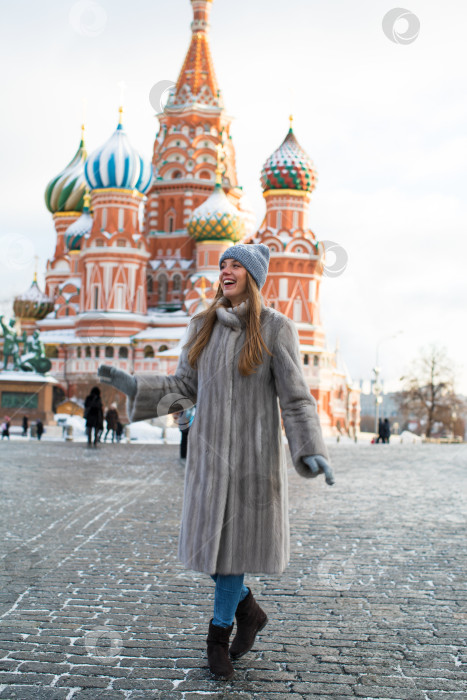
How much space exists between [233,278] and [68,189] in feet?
167

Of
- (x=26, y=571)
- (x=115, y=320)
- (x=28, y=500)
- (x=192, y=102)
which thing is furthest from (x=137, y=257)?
(x=26, y=571)

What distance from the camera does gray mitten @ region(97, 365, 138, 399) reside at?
3.66 metres

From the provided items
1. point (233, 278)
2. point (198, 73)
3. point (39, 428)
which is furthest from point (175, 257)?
point (233, 278)

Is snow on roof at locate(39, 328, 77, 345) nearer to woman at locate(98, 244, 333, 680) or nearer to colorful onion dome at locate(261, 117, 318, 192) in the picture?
colorful onion dome at locate(261, 117, 318, 192)

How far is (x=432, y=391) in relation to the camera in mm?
→ 51031

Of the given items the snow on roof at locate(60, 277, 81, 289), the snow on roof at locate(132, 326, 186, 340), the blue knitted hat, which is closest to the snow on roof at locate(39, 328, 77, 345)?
the snow on roof at locate(60, 277, 81, 289)

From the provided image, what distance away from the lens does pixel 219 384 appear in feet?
11.8

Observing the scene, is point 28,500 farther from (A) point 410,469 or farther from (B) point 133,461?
(A) point 410,469

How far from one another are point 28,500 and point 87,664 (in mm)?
5510

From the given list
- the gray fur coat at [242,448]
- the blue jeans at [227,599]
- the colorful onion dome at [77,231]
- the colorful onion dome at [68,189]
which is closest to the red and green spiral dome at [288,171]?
the colorful onion dome at [77,231]

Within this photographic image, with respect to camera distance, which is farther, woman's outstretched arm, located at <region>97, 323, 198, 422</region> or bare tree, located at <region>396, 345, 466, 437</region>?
bare tree, located at <region>396, 345, 466, 437</region>

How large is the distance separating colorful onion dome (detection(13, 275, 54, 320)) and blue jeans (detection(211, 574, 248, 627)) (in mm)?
50212

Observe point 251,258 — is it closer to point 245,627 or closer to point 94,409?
point 245,627

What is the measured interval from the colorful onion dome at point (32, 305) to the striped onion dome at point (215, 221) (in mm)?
13535
